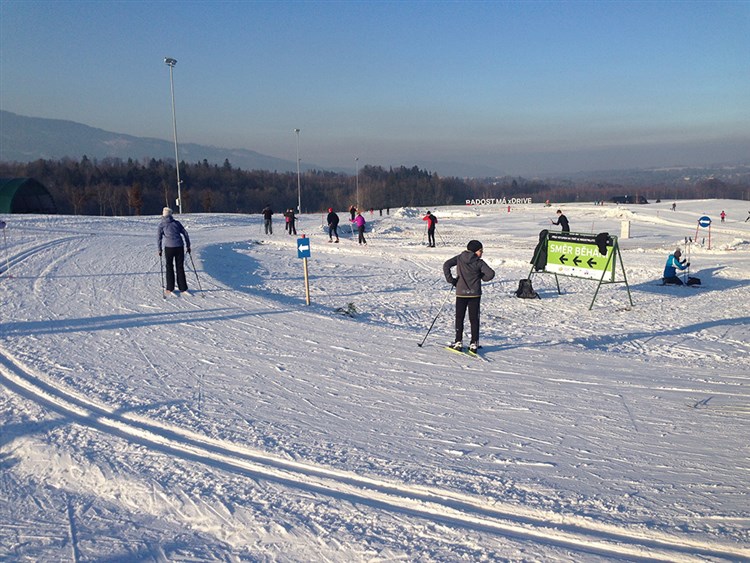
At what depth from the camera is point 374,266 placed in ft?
70.5

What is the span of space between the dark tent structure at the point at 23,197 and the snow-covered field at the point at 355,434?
106 feet

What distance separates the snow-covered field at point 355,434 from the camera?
13.5 feet

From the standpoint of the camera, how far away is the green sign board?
14.6m

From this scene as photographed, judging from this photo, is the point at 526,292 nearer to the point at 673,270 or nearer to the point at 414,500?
the point at 673,270

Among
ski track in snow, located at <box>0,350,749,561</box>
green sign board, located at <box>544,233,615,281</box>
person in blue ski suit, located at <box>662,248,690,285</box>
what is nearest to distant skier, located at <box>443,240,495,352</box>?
ski track in snow, located at <box>0,350,749,561</box>

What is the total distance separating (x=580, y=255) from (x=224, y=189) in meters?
115

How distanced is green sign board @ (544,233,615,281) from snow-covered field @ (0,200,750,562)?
7.19 ft

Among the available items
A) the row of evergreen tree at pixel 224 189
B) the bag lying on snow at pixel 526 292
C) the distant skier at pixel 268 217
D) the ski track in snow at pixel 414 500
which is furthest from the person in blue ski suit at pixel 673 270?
the row of evergreen tree at pixel 224 189

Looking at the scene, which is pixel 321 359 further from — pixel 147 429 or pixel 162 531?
pixel 162 531

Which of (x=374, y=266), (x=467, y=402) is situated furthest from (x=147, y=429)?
(x=374, y=266)

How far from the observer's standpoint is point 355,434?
19.1 ft

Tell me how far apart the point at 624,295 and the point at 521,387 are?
10.0 metres

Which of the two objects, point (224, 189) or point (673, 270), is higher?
point (224, 189)

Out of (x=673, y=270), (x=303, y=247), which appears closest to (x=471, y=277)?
(x=303, y=247)
